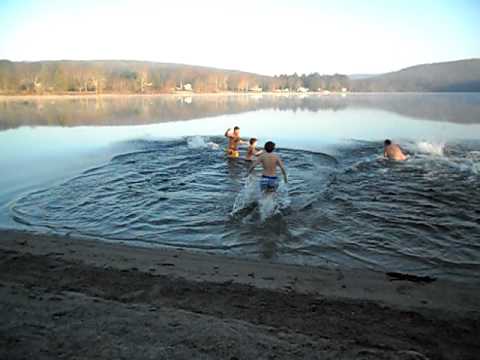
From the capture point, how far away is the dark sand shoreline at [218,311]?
388 cm

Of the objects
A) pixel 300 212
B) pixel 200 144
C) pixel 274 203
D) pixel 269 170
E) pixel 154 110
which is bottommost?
pixel 300 212

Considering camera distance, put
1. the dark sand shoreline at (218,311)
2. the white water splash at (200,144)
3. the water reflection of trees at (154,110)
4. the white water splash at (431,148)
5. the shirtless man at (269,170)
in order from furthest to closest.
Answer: the water reflection of trees at (154,110) → the white water splash at (200,144) → the white water splash at (431,148) → the shirtless man at (269,170) → the dark sand shoreline at (218,311)

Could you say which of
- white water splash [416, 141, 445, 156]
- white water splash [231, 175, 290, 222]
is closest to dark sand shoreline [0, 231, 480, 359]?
white water splash [231, 175, 290, 222]

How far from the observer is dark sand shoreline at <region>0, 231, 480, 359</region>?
12.7 feet

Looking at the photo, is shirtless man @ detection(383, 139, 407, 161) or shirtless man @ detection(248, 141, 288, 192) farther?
shirtless man @ detection(383, 139, 407, 161)

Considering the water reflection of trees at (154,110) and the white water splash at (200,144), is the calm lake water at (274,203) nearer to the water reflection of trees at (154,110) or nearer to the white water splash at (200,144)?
the white water splash at (200,144)

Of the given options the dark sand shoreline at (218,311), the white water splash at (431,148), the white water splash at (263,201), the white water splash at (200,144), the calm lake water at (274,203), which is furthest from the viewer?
the white water splash at (200,144)

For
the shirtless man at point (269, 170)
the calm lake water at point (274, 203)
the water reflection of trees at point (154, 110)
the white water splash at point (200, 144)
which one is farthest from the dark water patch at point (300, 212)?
the water reflection of trees at point (154, 110)

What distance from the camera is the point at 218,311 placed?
4.73 m

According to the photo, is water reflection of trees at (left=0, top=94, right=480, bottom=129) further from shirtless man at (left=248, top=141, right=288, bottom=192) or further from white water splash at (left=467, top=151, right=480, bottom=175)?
shirtless man at (left=248, top=141, right=288, bottom=192)

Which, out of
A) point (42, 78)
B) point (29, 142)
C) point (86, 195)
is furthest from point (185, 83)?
point (86, 195)

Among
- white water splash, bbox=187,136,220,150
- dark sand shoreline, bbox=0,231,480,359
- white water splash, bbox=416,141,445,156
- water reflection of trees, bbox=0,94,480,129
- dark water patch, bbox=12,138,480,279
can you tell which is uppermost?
water reflection of trees, bbox=0,94,480,129

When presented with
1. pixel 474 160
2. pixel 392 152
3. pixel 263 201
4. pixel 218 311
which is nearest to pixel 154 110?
pixel 392 152

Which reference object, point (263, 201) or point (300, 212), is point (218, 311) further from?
point (263, 201)
